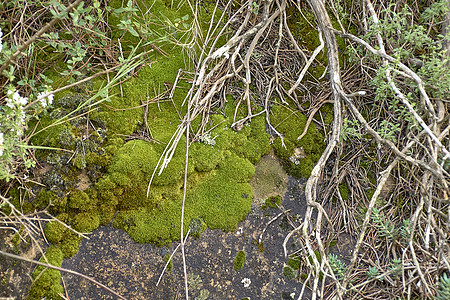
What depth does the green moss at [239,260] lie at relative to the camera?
7.91 feet

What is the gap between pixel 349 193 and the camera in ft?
8.89

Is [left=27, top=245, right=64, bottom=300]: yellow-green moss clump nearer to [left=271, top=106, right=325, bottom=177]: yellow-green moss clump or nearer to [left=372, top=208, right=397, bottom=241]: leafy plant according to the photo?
[left=271, top=106, right=325, bottom=177]: yellow-green moss clump

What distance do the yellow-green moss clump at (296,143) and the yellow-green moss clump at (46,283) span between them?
1875 mm

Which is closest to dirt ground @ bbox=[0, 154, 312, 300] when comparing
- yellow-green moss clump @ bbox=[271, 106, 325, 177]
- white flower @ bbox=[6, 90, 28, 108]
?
yellow-green moss clump @ bbox=[271, 106, 325, 177]

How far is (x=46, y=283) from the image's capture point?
2.13m

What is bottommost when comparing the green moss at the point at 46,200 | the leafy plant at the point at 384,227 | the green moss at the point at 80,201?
the leafy plant at the point at 384,227

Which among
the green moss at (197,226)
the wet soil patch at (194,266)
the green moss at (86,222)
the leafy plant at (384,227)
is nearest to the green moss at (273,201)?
the wet soil patch at (194,266)

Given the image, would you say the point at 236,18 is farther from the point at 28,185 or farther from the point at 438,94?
the point at 28,185

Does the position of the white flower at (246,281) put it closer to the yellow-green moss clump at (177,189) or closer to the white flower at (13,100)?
the yellow-green moss clump at (177,189)

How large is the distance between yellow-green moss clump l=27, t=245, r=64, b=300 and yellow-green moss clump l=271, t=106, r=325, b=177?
187 centimetres

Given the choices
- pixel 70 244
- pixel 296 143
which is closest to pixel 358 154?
pixel 296 143

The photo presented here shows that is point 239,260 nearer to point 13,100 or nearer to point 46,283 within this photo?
point 46,283

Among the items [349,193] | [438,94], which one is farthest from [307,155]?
[438,94]

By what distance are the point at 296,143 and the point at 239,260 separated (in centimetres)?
109
